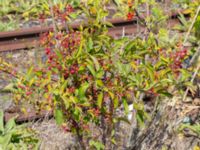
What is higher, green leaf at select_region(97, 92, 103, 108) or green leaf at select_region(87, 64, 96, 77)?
green leaf at select_region(87, 64, 96, 77)

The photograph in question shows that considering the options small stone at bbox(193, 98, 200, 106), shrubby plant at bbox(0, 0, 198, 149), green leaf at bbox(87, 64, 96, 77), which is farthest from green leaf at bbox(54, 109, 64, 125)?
small stone at bbox(193, 98, 200, 106)

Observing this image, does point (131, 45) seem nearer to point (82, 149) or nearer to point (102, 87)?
point (102, 87)

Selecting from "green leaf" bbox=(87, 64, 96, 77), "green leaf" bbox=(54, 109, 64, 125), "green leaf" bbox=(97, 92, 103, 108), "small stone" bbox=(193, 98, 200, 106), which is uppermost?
"green leaf" bbox=(87, 64, 96, 77)

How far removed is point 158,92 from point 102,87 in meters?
0.36

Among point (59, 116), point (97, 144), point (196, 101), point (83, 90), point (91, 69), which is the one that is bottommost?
point (196, 101)

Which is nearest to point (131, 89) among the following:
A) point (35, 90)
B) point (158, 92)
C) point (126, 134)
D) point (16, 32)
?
point (158, 92)

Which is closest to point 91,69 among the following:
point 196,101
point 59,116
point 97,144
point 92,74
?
point 92,74

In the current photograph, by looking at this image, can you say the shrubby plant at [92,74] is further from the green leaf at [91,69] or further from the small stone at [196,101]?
the small stone at [196,101]

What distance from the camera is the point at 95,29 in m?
3.24

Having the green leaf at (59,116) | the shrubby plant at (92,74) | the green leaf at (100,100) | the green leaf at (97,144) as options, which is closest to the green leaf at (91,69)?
the shrubby plant at (92,74)

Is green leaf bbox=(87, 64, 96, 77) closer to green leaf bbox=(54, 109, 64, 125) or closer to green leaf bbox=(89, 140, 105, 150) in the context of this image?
green leaf bbox=(54, 109, 64, 125)

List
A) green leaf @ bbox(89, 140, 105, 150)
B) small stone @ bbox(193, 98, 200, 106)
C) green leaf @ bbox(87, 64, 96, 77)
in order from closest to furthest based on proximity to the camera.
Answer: green leaf @ bbox(87, 64, 96, 77) < green leaf @ bbox(89, 140, 105, 150) < small stone @ bbox(193, 98, 200, 106)

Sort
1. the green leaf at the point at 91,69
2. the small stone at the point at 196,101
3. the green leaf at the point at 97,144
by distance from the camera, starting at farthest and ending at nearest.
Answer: the small stone at the point at 196,101
the green leaf at the point at 97,144
the green leaf at the point at 91,69

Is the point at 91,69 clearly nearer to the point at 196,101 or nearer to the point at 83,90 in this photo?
the point at 83,90
